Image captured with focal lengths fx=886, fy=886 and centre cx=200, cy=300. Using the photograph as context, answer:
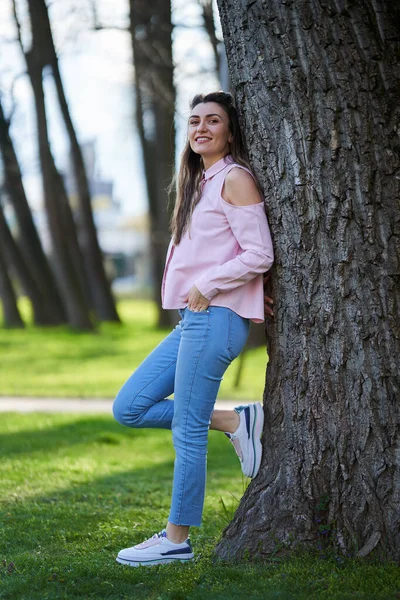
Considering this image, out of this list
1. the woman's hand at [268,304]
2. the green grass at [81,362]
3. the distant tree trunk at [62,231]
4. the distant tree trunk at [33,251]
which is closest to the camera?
the woman's hand at [268,304]

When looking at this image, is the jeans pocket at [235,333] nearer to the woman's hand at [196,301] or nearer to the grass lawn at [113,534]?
the woman's hand at [196,301]

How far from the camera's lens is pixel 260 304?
4.00 meters

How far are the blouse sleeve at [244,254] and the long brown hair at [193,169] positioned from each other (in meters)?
0.23

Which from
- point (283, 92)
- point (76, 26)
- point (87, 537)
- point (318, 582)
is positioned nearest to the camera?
point (318, 582)

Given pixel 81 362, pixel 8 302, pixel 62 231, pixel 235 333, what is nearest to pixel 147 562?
pixel 235 333

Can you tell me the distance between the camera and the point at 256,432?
4.15 meters

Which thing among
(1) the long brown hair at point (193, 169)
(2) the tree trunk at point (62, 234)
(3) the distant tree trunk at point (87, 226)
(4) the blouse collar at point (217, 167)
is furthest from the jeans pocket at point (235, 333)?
(2) the tree trunk at point (62, 234)

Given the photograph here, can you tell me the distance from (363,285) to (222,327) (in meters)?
0.65

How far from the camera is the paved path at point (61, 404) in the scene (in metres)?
10.5

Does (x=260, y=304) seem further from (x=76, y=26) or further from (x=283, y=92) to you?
(x=76, y=26)

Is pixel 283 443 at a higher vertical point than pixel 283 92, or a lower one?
lower

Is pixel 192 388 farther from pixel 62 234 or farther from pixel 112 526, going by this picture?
pixel 62 234

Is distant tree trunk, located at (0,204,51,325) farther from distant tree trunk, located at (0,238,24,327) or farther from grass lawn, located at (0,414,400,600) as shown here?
grass lawn, located at (0,414,400,600)

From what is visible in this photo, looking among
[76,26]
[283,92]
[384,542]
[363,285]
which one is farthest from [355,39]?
[76,26]
